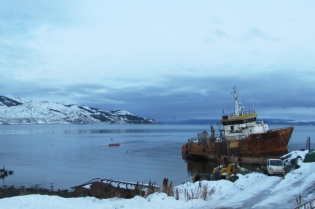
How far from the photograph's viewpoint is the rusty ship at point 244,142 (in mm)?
43656

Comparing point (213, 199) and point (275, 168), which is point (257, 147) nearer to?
point (275, 168)

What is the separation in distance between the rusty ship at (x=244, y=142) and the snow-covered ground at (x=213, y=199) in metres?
24.6

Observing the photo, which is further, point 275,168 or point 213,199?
point 275,168

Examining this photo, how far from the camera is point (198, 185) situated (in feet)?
59.6

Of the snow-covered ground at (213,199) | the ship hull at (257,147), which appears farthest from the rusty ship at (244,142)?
the snow-covered ground at (213,199)

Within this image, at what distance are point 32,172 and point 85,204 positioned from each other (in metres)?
31.9

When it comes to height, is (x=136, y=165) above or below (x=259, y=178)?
below

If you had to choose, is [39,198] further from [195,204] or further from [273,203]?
→ [273,203]

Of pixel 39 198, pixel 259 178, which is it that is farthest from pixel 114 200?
pixel 259 178

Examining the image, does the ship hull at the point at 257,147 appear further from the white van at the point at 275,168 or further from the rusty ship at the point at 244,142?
A: the white van at the point at 275,168

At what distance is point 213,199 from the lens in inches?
639

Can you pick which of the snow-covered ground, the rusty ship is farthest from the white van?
the rusty ship

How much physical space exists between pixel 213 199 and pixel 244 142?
29.8m

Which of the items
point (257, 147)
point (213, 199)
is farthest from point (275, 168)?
point (257, 147)
